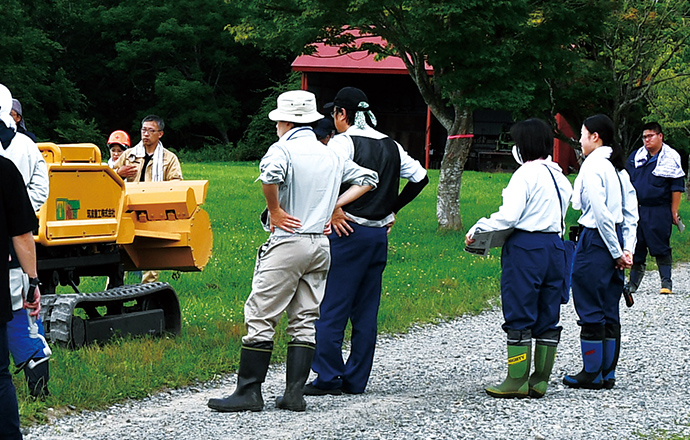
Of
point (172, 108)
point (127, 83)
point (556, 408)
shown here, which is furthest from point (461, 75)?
point (127, 83)

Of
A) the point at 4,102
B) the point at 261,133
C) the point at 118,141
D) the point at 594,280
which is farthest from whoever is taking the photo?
the point at 261,133

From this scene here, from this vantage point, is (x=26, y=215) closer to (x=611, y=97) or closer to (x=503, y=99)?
(x=503, y=99)

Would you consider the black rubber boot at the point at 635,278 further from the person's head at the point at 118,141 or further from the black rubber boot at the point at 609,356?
the person's head at the point at 118,141

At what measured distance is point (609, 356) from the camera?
23.5 feet

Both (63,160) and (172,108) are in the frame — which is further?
(172,108)

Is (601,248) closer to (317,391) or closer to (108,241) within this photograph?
(317,391)

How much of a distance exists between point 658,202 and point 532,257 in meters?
6.43

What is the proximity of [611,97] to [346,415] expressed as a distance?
19.4m

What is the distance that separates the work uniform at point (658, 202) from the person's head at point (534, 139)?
604 cm

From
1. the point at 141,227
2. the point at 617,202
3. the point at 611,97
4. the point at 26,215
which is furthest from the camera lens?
the point at 611,97

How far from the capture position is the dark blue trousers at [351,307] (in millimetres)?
6719

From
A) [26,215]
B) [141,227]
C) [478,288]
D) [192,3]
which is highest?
[192,3]

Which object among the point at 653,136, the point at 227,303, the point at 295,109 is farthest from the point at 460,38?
the point at 295,109

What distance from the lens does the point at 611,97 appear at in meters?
23.8
